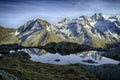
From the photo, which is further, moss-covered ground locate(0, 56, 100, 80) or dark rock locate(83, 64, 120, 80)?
dark rock locate(83, 64, 120, 80)

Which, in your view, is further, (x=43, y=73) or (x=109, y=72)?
(x=43, y=73)

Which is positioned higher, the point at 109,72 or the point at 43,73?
the point at 109,72

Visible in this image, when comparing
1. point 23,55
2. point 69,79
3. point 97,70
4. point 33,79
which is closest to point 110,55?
point 23,55

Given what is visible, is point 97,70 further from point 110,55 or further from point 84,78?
point 110,55

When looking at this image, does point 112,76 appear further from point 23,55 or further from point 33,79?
point 23,55

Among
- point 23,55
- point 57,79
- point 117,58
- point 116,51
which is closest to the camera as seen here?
point 57,79

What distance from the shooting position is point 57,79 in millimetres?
50969

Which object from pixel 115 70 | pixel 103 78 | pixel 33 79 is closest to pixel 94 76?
pixel 103 78

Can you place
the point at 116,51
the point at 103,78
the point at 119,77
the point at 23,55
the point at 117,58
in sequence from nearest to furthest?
the point at 119,77 < the point at 103,78 < the point at 23,55 < the point at 117,58 < the point at 116,51

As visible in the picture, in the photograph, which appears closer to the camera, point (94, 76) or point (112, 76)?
point (112, 76)

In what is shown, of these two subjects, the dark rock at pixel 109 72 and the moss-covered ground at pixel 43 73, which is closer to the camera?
the moss-covered ground at pixel 43 73

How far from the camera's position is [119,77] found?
179 feet

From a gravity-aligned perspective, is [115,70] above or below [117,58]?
above

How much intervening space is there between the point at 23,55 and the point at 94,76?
278ft
